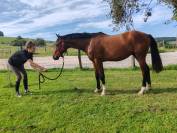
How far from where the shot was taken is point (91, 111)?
10672 mm

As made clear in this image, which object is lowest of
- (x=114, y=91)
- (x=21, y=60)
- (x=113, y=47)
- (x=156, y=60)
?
(x=114, y=91)

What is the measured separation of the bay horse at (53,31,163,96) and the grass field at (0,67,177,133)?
2.31 ft

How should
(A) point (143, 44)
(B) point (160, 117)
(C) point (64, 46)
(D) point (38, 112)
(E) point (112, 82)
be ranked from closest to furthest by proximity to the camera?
(B) point (160, 117), (D) point (38, 112), (A) point (143, 44), (C) point (64, 46), (E) point (112, 82)

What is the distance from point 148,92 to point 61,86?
142 inches

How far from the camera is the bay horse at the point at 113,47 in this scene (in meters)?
12.0

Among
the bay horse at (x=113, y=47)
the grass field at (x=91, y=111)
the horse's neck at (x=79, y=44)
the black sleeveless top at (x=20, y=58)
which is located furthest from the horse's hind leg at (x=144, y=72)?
the black sleeveless top at (x=20, y=58)

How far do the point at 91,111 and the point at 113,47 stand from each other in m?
2.50

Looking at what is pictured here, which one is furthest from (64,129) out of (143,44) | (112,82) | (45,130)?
(112,82)

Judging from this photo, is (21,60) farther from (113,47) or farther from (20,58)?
(113,47)

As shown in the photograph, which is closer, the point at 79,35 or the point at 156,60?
the point at 156,60

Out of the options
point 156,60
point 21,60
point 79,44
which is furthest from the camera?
point 79,44

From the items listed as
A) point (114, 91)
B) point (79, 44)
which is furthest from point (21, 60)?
point (114, 91)

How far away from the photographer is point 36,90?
549 inches

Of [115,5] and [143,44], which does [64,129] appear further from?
[115,5]
